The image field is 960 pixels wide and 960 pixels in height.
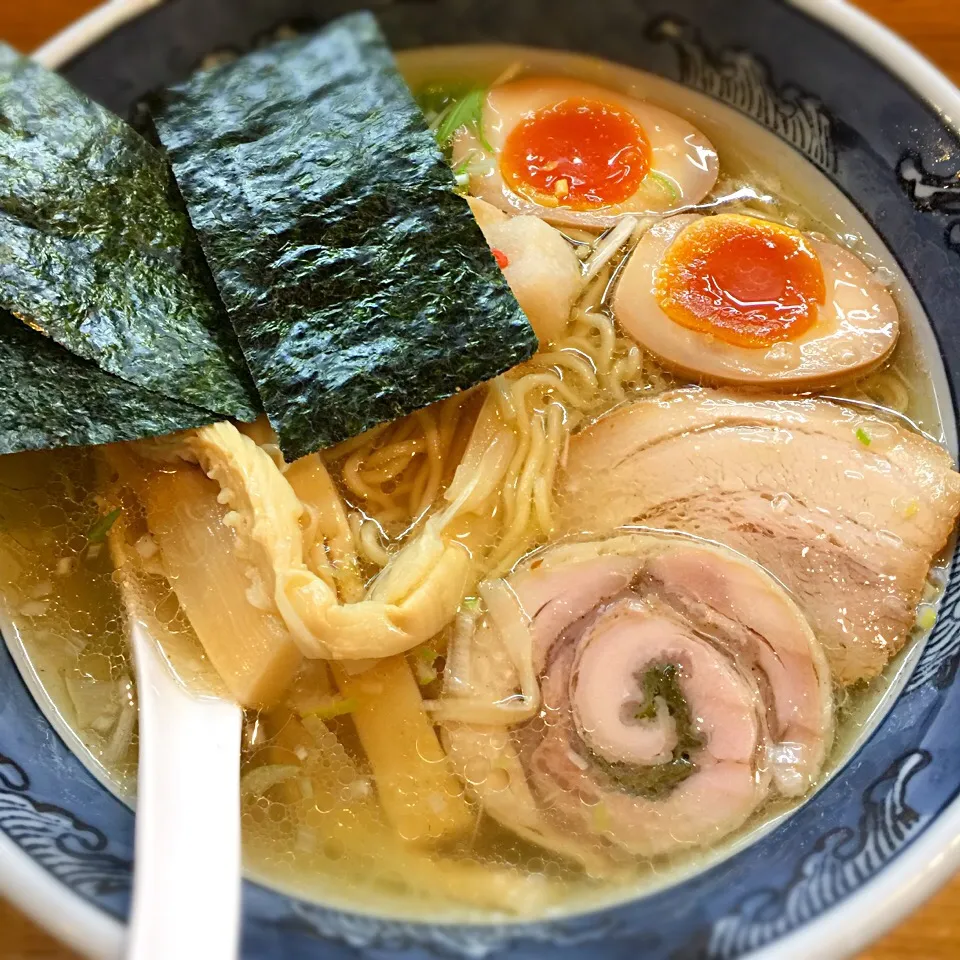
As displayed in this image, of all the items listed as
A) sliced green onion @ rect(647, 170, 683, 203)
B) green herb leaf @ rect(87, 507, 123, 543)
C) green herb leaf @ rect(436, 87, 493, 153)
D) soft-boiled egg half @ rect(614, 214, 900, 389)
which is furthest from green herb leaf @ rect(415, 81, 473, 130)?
green herb leaf @ rect(87, 507, 123, 543)

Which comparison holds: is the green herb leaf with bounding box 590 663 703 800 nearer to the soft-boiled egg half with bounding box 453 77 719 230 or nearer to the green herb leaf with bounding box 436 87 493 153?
the soft-boiled egg half with bounding box 453 77 719 230

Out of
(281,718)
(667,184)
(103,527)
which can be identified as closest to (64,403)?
(103,527)

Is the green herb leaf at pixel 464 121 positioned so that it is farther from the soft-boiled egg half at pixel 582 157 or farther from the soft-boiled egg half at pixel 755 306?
the soft-boiled egg half at pixel 755 306

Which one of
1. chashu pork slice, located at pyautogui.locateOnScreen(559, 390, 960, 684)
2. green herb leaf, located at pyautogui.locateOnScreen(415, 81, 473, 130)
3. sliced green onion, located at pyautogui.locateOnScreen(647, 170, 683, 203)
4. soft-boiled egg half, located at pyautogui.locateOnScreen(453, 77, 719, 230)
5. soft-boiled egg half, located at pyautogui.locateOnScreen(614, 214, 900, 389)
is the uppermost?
green herb leaf, located at pyautogui.locateOnScreen(415, 81, 473, 130)

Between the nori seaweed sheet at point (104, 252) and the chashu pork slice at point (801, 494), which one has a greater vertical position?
the nori seaweed sheet at point (104, 252)

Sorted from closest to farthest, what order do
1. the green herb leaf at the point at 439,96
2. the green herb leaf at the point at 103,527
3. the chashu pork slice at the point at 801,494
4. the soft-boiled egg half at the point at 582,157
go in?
the chashu pork slice at the point at 801,494 → the green herb leaf at the point at 103,527 → the soft-boiled egg half at the point at 582,157 → the green herb leaf at the point at 439,96

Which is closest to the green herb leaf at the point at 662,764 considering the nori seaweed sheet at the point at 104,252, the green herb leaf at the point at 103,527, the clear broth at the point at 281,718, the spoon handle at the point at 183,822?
the clear broth at the point at 281,718

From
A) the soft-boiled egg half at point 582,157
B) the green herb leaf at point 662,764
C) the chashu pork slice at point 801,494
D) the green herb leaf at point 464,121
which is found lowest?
the green herb leaf at point 662,764

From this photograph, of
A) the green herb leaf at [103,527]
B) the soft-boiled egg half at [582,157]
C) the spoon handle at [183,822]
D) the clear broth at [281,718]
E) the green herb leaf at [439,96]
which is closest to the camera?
the spoon handle at [183,822]
